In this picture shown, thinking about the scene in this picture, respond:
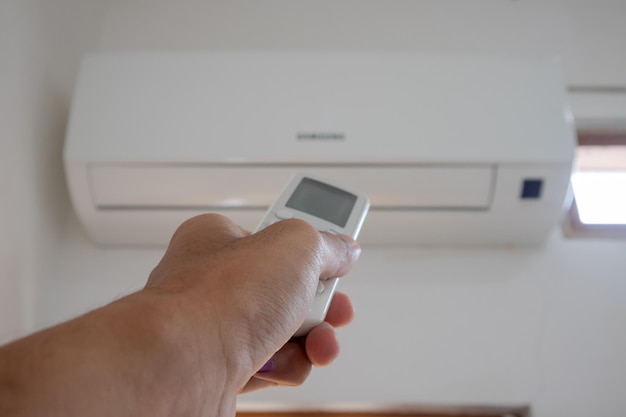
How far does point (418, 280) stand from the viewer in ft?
3.22

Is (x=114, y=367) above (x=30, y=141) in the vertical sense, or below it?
below

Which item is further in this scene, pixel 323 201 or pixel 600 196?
pixel 600 196

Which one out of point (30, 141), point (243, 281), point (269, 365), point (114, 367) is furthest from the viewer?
point (30, 141)

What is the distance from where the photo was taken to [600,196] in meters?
1.06

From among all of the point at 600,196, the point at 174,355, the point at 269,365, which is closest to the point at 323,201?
the point at 269,365

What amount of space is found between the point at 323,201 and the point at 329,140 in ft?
0.86

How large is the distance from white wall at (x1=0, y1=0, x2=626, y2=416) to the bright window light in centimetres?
5

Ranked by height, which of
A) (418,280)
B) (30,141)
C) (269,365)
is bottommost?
(269,365)

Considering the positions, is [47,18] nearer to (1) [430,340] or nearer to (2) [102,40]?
(2) [102,40]

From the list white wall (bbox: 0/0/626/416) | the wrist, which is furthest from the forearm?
white wall (bbox: 0/0/626/416)

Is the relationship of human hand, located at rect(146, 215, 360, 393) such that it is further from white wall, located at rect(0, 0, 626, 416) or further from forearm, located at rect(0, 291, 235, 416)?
white wall, located at rect(0, 0, 626, 416)

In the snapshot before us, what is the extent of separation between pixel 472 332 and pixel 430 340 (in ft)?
0.20

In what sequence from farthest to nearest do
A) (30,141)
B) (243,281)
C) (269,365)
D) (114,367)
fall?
(30,141) → (269,365) → (243,281) → (114,367)

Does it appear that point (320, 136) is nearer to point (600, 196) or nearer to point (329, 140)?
point (329, 140)
